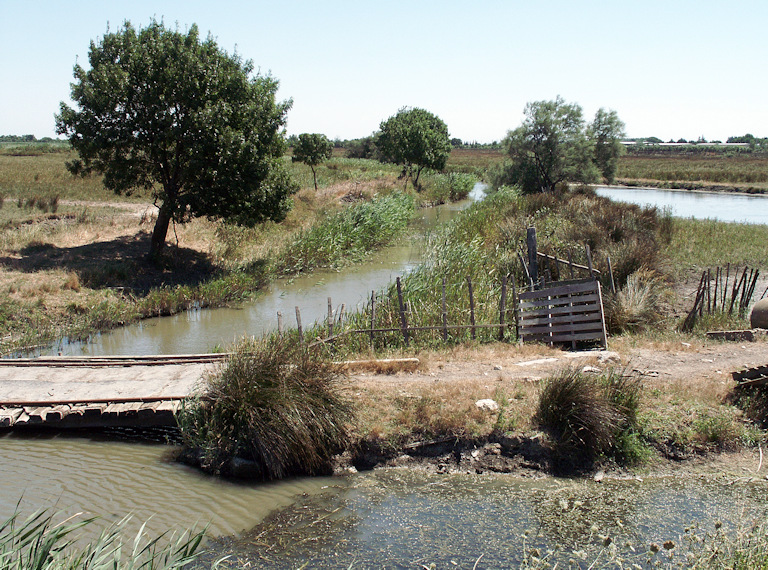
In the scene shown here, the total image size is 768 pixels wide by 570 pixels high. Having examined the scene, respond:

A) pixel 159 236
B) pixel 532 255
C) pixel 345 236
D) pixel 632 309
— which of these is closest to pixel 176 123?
pixel 159 236

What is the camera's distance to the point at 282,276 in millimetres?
21547

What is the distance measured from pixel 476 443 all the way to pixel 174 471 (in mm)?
4007

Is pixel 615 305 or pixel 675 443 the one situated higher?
pixel 615 305

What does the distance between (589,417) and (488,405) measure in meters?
1.39

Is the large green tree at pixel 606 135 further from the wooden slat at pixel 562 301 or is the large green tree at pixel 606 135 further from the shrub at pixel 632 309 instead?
the wooden slat at pixel 562 301

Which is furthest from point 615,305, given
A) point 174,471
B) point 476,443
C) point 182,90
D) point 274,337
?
point 182,90

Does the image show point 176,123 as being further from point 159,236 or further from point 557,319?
point 557,319

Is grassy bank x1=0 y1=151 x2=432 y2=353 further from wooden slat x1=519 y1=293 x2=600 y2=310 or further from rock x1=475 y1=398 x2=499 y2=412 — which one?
rock x1=475 y1=398 x2=499 y2=412

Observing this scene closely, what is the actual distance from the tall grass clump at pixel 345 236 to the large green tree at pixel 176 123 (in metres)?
3.21

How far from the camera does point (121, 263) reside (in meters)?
18.7

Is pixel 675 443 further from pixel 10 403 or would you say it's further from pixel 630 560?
pixel 10 403

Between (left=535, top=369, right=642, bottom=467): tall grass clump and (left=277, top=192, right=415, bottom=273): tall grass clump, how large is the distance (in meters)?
14.7

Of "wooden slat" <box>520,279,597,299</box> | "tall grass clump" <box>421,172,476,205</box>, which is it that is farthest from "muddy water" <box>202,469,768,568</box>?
"tall grass clump" <box>421,172,476,205</box>

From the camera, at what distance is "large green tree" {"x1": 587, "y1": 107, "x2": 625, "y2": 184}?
43062 millimetres
